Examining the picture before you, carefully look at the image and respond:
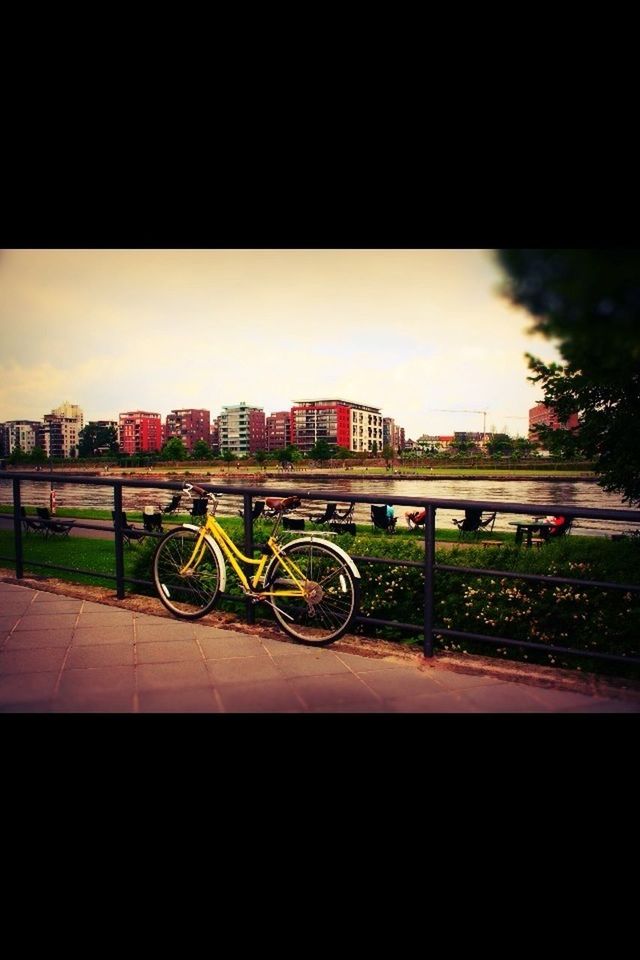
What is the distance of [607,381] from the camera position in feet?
13.7

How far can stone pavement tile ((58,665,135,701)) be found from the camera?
2666 millimetres

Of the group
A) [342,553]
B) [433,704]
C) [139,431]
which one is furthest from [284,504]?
[139,431]

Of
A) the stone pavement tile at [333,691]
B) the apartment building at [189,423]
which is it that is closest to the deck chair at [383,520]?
the stone pavement tile at [333,691]

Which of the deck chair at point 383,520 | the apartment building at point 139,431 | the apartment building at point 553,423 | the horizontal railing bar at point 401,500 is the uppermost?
the apartment building at point 139,431

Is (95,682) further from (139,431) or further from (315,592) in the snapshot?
(139,431)

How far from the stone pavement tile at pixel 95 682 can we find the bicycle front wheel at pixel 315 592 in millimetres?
1010

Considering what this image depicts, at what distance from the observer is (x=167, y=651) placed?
126 inches

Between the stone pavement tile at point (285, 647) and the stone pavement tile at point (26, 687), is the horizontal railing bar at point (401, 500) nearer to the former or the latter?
the stone pavement tile at point (285, 647)

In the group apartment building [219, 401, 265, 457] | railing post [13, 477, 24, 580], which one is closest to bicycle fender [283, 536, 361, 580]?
A: railing post [13, 477, 24, 580]

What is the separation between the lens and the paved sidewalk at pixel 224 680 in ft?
8.39

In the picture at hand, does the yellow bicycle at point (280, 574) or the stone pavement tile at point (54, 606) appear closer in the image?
the yellow bicycle at point (280, 574)
